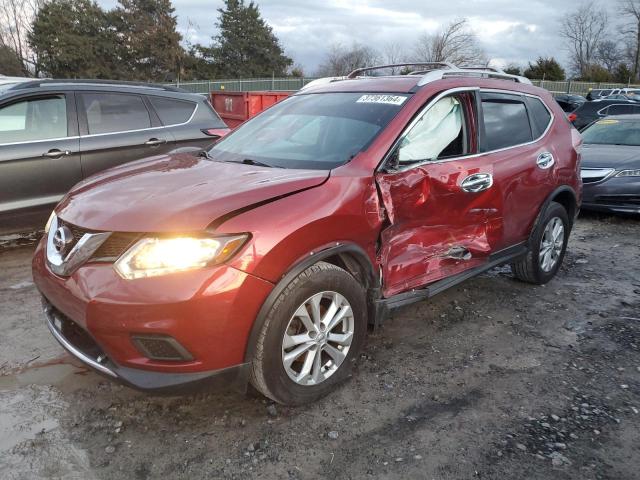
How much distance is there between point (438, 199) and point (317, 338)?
125cm

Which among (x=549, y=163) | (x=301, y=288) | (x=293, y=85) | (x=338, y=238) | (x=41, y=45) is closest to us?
(x=301, y=288)

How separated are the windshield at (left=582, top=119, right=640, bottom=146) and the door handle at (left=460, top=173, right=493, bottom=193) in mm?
5389

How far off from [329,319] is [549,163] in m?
2.61

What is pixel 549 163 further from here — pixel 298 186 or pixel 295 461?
pixel 295 461

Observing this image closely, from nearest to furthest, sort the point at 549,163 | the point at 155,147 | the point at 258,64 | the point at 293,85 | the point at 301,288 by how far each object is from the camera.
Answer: the point at 301,288 < the point at 549,163 < the point at 155,147 < the point at 293,85 < the point at 258,64

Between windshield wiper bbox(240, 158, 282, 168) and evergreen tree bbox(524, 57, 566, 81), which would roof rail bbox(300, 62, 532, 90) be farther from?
evergreen tree bbox(524, 57, 566, 81)

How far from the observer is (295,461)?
2396mm

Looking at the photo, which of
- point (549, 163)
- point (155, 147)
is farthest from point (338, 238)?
point (155, 147)

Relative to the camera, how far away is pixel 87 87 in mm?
5352

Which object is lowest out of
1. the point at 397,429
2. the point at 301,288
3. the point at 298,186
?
the point at 397,429

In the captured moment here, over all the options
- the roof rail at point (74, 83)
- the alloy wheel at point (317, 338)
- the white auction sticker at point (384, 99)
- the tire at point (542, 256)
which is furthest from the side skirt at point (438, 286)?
the roof rail at point (74, 83)

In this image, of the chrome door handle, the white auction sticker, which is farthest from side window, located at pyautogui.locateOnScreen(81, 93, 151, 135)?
the chrome door handle

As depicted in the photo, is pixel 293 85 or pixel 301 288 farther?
pixel 293 85

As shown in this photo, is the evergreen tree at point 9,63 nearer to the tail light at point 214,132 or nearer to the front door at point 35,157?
the tail light at point 214,132
